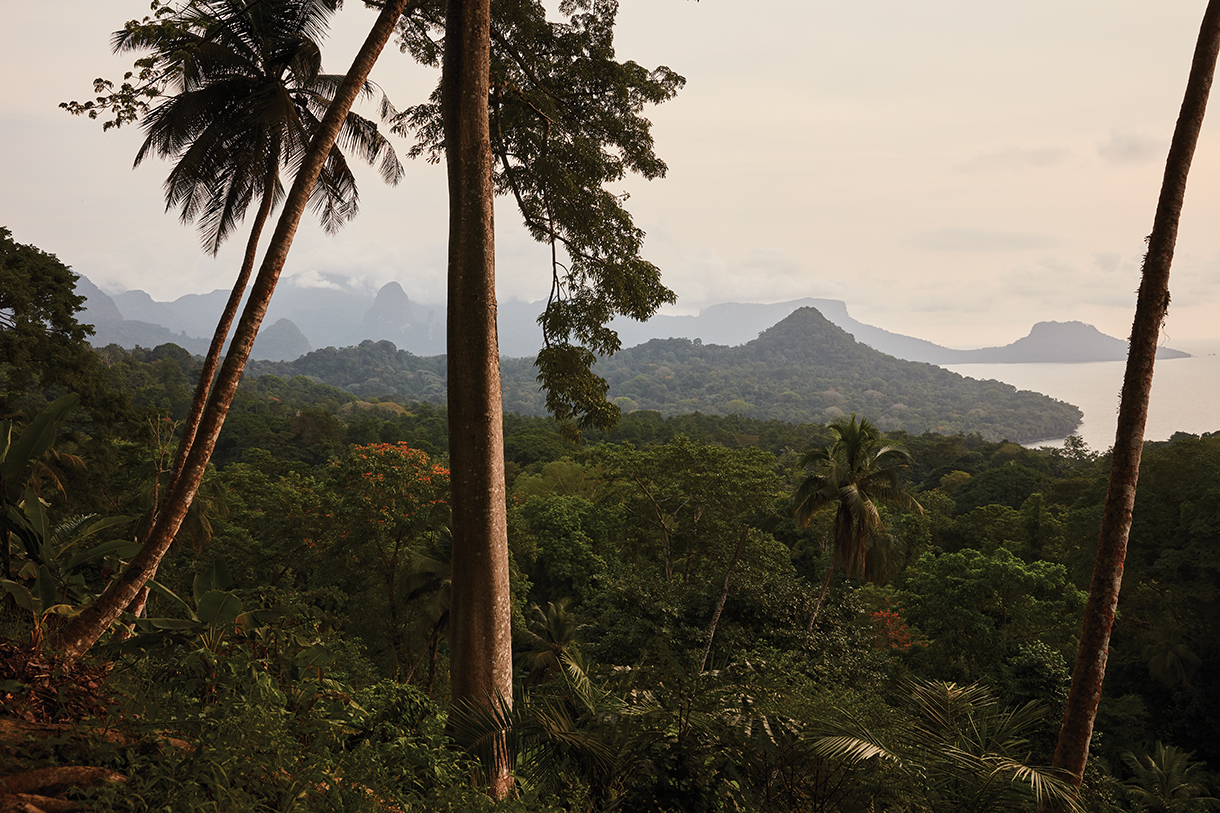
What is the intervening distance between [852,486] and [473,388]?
12634 millimetres

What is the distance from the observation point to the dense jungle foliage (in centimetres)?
256

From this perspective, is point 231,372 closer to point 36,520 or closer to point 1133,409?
point 36,520

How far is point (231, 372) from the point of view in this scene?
4309 millimetres

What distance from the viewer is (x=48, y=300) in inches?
469

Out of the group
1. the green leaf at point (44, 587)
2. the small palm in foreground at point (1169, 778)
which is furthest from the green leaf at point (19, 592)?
the small palm in foreground at point (1169, 778)

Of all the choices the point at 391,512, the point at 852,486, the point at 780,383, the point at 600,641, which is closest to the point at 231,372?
the point at 600,641

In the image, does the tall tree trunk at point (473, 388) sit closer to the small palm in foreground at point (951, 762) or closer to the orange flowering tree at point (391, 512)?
the small palm in foreground at point (951, 762)

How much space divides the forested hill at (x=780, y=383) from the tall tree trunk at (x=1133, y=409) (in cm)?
11004

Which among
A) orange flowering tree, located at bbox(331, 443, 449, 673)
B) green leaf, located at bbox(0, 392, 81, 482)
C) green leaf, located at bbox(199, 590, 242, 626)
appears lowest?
orange flowering tree, located at bbox(331, 443, 449, 673)

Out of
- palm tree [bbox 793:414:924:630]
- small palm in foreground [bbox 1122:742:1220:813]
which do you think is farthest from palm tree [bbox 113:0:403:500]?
small palm in foreground [bbox 1122:742:1220:813]

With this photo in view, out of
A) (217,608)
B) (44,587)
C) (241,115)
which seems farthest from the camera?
(241,115)

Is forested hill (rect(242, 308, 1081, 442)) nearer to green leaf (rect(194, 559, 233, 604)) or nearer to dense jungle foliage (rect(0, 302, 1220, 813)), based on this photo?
dense jungle foliage (rect(0, 302, 1220, 813))

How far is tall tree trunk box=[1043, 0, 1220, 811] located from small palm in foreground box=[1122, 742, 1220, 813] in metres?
10.4

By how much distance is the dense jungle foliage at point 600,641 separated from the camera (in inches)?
101
